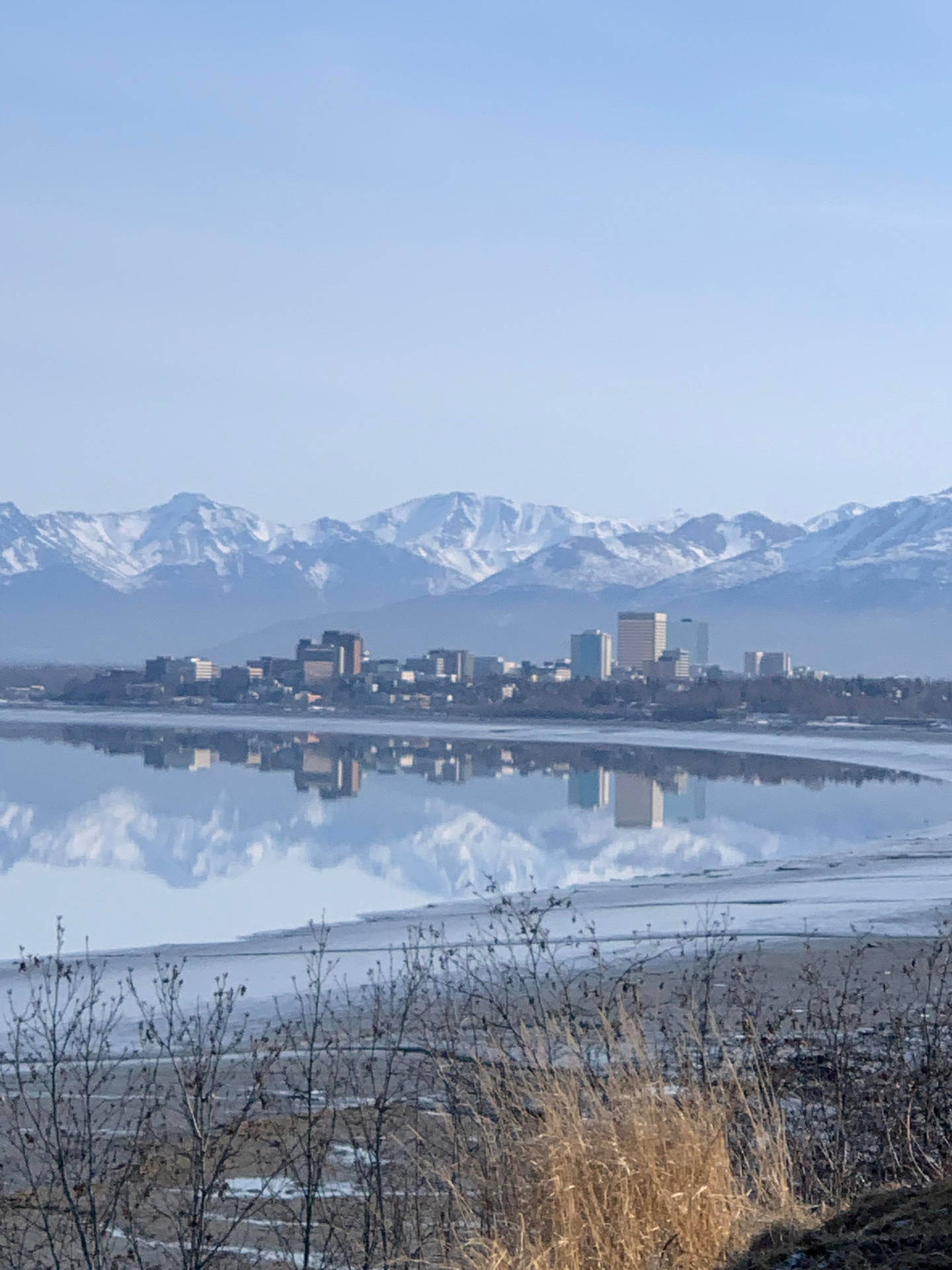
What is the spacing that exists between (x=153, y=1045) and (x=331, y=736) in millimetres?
74347

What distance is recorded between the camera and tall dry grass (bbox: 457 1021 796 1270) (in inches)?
180

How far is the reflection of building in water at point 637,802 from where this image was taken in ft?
125

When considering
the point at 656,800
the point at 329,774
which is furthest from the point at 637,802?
the point at 329,774

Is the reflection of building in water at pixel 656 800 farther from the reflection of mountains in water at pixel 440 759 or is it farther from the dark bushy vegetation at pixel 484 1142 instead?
the dark bushy vegetation at pixel 484 1142

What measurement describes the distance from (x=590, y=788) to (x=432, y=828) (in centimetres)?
1483

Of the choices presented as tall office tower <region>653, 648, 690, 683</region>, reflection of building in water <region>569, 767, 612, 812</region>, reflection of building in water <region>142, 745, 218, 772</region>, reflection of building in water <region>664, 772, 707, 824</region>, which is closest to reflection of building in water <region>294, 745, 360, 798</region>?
reflection of building in water <region>142, 745, 218, 772</region>

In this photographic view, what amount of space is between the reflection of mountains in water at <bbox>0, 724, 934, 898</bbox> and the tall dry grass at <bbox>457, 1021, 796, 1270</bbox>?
1535cm

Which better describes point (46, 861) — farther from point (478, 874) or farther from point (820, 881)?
point (820, 881)

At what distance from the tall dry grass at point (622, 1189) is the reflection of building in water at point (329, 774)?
38.9m

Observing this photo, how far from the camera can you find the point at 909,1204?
4332 millimetres

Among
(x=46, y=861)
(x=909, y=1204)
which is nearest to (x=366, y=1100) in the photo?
(x=909, y=1204)

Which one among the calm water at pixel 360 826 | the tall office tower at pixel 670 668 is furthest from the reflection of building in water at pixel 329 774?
the tall office tower at pixel 670 668

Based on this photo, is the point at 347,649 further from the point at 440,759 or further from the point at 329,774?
the point at 329,774

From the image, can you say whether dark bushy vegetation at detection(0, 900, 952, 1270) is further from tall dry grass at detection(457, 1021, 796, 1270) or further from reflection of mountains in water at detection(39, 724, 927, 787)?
reflection of mountains in water at detection(39, 724, 927, 787)
